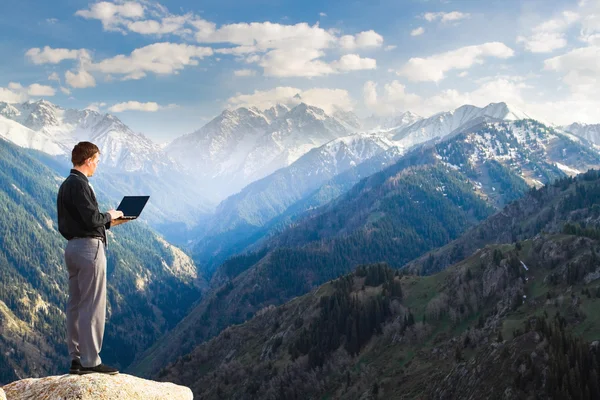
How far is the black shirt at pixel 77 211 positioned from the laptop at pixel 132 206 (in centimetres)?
162

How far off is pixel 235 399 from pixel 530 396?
301 feet

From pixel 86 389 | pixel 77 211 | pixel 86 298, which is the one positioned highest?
pixel 77 211

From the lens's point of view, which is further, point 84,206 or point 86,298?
point 86,298

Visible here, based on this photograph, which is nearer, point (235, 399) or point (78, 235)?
point (78, 235)

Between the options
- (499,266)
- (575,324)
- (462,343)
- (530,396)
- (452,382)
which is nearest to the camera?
(530,396)

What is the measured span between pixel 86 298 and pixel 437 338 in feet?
328

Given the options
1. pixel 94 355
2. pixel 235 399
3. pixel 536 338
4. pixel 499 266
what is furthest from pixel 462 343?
pixel 94 355

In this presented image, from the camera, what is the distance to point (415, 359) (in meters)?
95.4

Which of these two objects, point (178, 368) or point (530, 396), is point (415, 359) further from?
point (178, 368)

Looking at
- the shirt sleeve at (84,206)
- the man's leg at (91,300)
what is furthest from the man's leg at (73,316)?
the shirt sleeve at (84,206)

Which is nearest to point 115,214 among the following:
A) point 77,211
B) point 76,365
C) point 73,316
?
point 77,211

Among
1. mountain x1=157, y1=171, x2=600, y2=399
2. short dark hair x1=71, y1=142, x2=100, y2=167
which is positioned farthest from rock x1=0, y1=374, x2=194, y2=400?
mountain x1=157, y1=171, x2=600, y2=399

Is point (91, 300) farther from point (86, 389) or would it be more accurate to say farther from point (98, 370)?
point (86, 389)

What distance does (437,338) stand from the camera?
3971 inches
